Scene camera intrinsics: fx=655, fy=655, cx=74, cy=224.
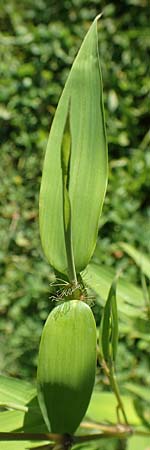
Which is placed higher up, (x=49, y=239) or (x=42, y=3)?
(x=42, y=3)

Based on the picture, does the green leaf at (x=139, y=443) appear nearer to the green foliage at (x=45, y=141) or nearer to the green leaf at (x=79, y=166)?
the green leaf at (x=79, y=166)

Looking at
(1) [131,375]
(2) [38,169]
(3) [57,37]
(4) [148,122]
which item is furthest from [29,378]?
(3) [57,37]

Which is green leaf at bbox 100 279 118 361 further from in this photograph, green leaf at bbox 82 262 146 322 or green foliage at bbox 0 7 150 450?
green foliage at bbox 0 7 150 450

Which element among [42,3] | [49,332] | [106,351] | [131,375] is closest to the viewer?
[49,332]

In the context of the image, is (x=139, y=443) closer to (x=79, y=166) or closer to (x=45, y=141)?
(x=79, y=166)

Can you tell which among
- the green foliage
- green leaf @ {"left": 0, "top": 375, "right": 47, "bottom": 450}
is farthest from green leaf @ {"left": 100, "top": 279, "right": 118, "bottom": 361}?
the green foliage

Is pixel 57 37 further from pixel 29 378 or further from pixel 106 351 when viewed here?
pixel 106 351

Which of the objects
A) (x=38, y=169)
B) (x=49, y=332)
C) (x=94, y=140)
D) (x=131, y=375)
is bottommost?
(x=131, y=375)
